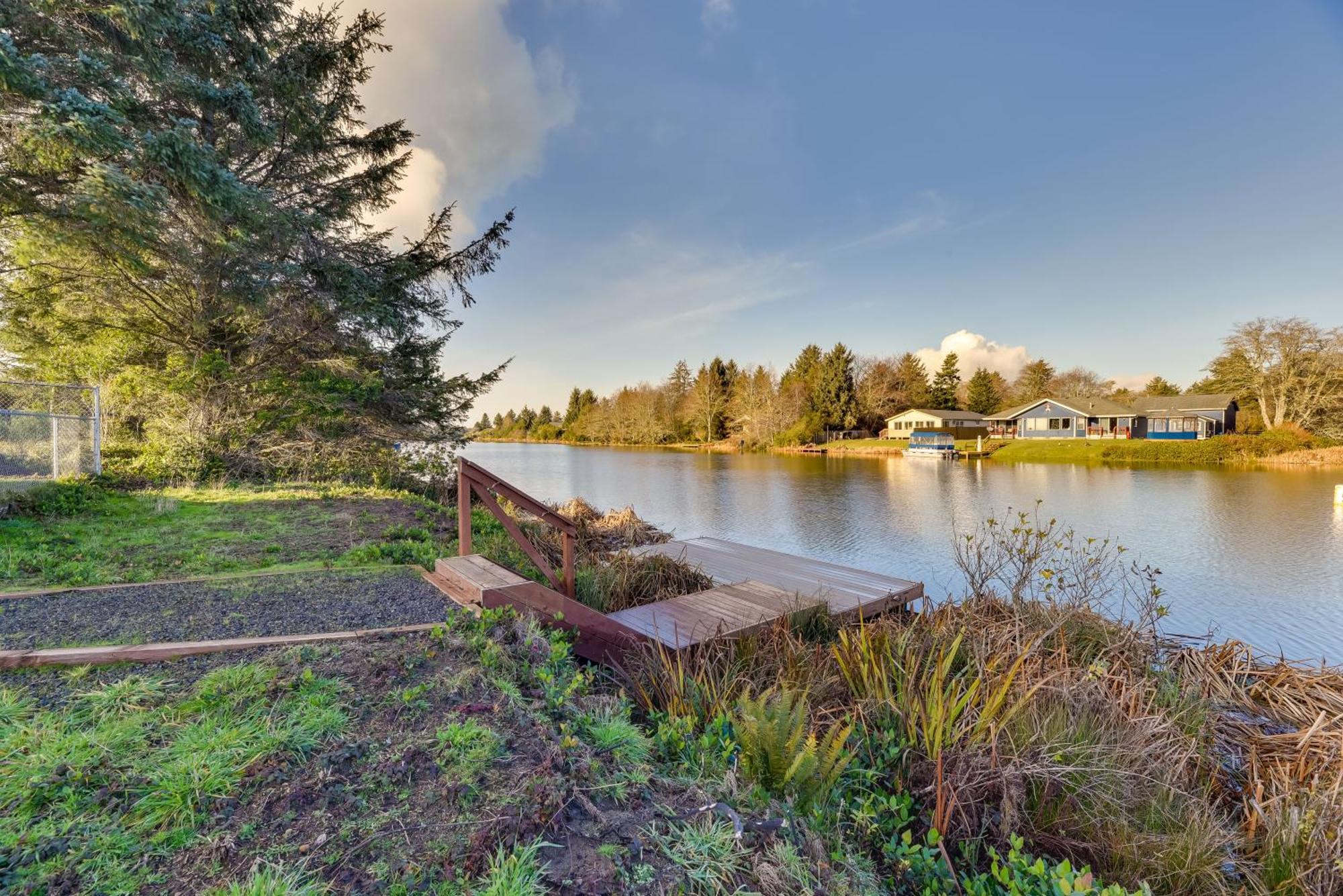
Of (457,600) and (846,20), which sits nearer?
(457,600)

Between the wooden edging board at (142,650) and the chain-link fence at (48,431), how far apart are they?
639cm

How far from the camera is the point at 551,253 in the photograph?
1747cm

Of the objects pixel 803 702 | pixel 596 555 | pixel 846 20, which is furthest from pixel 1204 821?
pixel 846 20

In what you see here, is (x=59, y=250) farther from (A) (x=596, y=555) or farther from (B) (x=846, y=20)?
(B) (x=846, y=20)

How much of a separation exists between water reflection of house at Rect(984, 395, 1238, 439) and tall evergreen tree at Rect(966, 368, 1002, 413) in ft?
33.1

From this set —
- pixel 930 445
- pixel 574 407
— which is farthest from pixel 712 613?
pixel 574 407

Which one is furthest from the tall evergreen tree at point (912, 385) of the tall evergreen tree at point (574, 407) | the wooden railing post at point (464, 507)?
the wooden railing post at point (464, 507)

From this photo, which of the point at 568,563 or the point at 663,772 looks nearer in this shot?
the point at 663,772

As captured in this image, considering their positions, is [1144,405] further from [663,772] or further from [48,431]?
[48,431]

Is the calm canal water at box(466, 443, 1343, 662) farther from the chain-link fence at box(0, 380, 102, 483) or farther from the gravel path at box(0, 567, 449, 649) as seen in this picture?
the chain-link fence at box(0, 380, 102, 483)

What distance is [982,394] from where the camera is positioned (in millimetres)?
50531

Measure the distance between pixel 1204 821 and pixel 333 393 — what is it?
38.8 feet

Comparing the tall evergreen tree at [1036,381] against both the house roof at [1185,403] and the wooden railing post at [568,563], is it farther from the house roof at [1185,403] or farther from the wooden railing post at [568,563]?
the wooden railing post at [568,563]

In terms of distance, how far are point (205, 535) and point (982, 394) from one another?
58204mm
